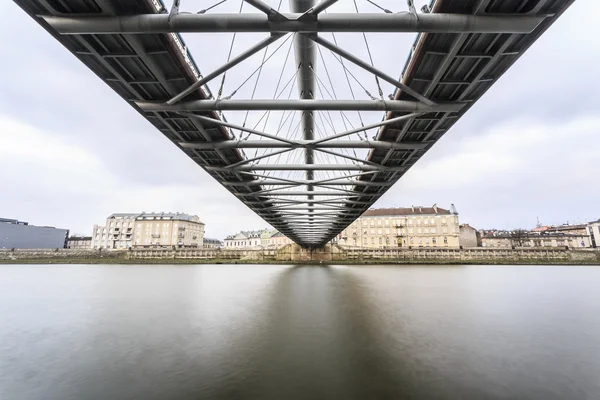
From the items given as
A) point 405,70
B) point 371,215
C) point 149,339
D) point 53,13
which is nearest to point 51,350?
point 149,339

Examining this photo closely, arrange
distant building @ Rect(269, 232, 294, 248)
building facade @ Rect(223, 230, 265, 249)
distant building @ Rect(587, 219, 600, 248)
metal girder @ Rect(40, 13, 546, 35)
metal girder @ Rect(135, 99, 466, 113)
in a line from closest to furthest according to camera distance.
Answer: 1. metal girder @ Rect(40, 13, 546, 35)
2. metal girder @ Rect(135, 99, 466, 113)
3. distant building @ Rect(587, 219, 600, 248)
4. distant building @ Rect(269, 232, 294, 248)
5. building facade @ Rect(223, 230, 265, 249)

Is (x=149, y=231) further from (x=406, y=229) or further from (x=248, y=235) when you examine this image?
(x=406, y=229)

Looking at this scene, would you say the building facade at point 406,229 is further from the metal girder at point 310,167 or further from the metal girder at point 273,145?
the metal girder at point 273,145

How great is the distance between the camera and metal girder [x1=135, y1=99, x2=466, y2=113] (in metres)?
8.06

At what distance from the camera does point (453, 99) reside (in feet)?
28.0

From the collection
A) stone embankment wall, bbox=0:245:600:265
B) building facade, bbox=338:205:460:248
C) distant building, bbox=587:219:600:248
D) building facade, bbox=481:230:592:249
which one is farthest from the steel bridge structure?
distant building, bbox=587:219:600:248

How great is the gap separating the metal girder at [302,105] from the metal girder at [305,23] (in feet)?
8.65

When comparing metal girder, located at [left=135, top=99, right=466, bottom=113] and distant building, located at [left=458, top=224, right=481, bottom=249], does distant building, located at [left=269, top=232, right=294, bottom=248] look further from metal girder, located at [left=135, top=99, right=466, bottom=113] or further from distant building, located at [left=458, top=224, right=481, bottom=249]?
metal girder, located at [left=135, top=99, right=466, bottom=113]

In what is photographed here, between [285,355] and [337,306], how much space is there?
7.94 m

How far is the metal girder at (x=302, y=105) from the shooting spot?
26.5 feet

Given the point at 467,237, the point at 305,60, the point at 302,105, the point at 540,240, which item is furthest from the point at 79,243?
the point at 540,240

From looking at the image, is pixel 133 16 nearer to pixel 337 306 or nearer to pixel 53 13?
pixel 53 13

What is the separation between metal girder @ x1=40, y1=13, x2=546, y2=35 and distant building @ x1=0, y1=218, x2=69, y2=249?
10917cm

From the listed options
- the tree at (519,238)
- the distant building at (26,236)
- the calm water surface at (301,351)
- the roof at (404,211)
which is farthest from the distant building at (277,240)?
the calm water surface at (301,351)
